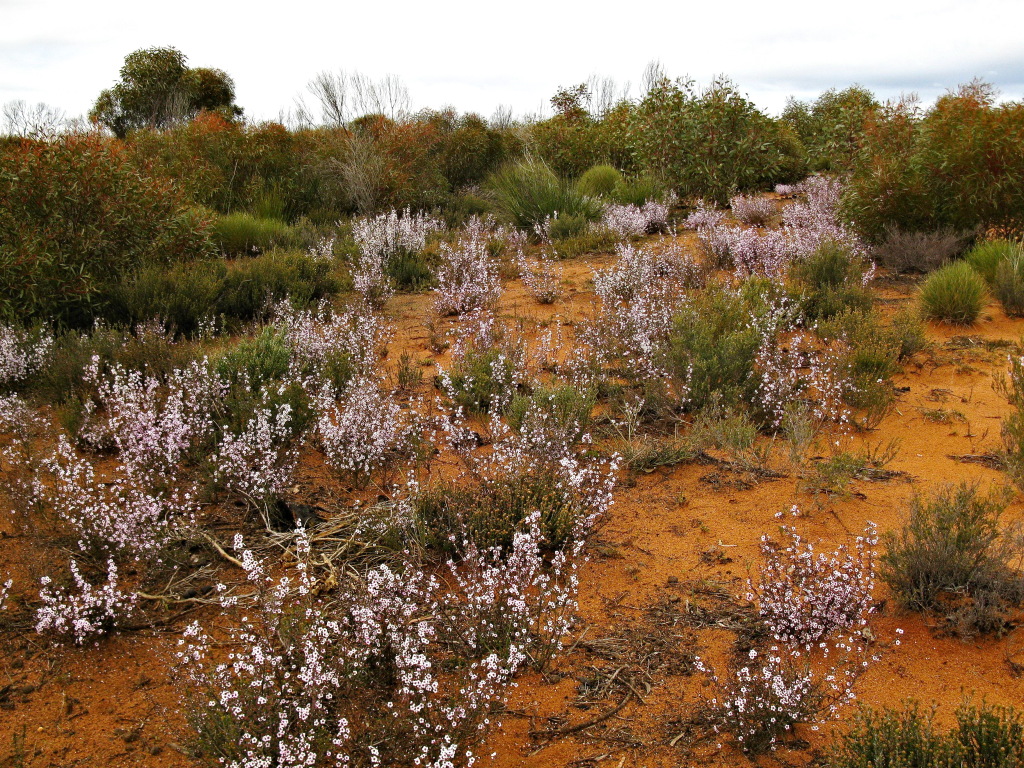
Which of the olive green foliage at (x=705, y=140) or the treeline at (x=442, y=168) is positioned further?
the olive green foliage at (x=705, y=140)

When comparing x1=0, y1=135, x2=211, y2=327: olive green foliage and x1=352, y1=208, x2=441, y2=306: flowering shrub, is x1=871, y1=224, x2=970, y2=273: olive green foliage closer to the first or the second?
x1=352, y1=208, x2=441, y2=306: flowering shrub

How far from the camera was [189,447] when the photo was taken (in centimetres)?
437

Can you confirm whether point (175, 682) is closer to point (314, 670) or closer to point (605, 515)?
point (314, 670)

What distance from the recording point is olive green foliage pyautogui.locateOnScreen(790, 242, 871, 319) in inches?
269

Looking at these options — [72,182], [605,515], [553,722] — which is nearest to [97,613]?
[553,722]

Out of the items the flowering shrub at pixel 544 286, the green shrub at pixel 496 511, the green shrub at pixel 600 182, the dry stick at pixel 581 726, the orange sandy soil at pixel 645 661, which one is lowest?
the dry stick at pixel 581 726

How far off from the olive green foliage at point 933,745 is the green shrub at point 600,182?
36.1 feet

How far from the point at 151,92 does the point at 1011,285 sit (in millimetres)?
24264

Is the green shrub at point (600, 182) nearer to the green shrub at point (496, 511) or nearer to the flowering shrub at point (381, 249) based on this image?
the flowering shrub at point (381, 249)

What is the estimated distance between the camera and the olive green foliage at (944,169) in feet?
25.4

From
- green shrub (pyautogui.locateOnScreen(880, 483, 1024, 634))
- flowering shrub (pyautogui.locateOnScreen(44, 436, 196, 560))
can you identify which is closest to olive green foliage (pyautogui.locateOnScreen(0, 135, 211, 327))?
flowering shrub (pyautogui.locateOnScreen(44, 436, 196, 560))

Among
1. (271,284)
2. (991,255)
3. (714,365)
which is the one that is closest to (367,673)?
(714,365)

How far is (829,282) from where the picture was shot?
24.0 ft

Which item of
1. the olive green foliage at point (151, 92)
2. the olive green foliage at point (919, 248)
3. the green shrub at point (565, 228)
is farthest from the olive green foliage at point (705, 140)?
the olive green foliage at point (151, 92)
